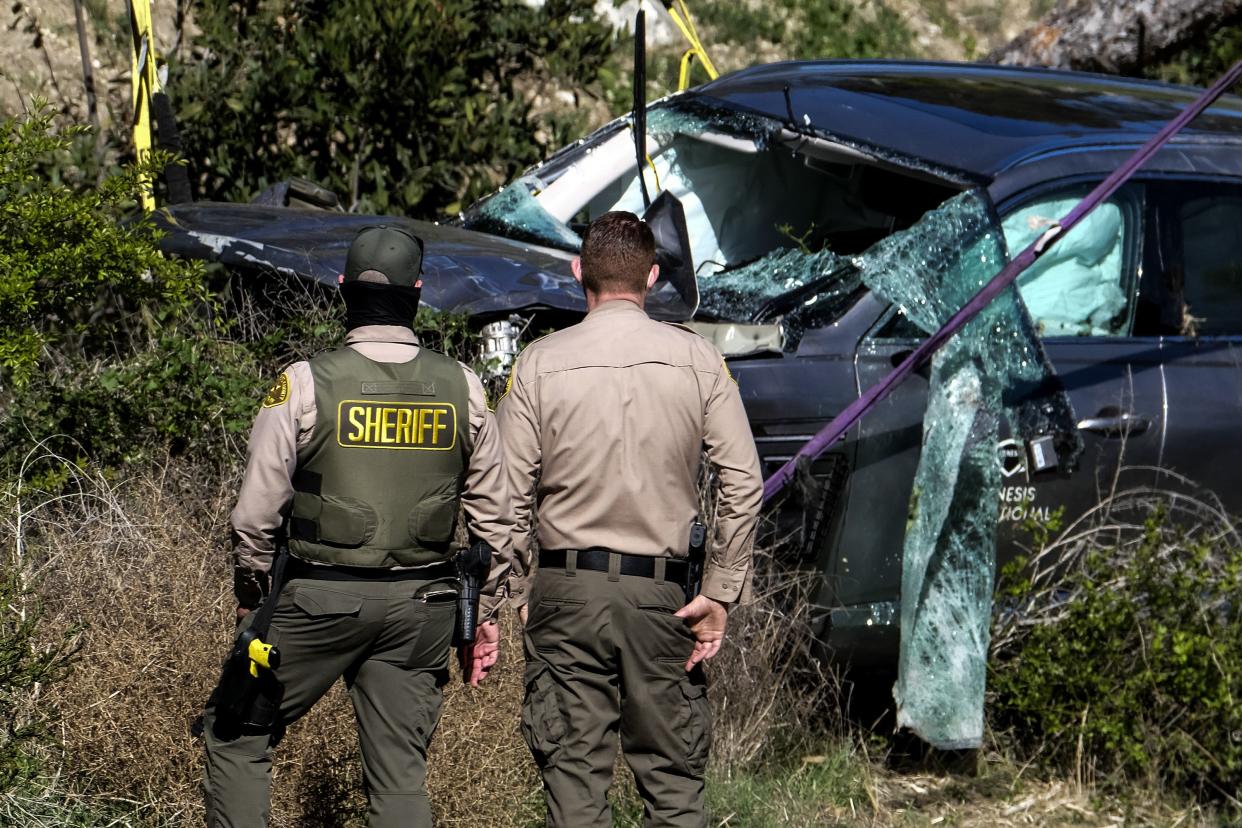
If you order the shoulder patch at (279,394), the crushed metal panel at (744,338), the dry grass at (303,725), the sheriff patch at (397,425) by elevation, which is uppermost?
the crushed metal panel at (744,338)

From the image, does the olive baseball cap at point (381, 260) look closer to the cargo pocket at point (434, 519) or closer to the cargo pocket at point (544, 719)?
the cargo pocket at point (434, 519)

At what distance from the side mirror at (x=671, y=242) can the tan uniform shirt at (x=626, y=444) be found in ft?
4.07

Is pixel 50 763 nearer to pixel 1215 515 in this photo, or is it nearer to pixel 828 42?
pixel 1215 515

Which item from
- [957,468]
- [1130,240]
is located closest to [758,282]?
[957,468]

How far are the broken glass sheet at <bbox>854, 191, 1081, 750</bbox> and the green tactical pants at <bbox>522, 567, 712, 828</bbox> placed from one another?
1286mm

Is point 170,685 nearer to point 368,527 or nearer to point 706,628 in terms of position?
point 368,527

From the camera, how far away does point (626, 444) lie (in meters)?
3.39

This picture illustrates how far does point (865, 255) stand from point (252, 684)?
2.44m

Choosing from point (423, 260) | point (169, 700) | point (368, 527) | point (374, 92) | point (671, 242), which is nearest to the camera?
point (368, 527)

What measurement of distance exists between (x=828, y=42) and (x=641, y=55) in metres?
8.81

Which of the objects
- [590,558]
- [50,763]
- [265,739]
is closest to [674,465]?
[590,558]

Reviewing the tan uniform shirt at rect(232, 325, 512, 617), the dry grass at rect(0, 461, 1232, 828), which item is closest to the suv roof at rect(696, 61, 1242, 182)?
the dry grass at rect(0, 461, 1232, 828)

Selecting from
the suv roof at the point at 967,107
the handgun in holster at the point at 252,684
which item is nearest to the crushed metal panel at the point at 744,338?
the suv roof at the point at 967,107

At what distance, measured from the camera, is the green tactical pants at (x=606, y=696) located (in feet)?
11.0
